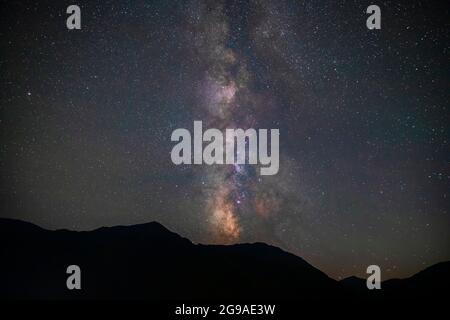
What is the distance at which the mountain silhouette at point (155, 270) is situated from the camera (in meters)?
7.07

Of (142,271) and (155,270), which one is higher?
(155,270)

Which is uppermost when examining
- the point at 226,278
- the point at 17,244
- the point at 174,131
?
the point at 174,131

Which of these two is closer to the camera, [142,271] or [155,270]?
[155,270]

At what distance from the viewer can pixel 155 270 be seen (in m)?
21.5

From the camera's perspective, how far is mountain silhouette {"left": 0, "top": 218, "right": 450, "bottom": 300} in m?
7.07

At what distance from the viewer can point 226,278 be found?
75.3ft
